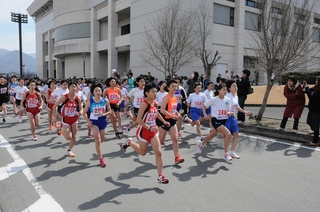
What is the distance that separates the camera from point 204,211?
3943 millimetres

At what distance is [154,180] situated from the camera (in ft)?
17.0

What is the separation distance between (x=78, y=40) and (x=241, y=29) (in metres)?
22.3

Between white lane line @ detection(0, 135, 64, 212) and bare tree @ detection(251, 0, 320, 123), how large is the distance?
940 cm

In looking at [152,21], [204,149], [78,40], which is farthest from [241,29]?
[204,149]

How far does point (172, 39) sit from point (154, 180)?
1558 centimetres

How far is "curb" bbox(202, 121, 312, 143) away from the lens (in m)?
8.37

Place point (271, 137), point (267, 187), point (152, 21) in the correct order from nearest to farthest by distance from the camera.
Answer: point (267, 187) < point (271, 137) < point (152, 21)

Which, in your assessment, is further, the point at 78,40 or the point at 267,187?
the point at 78,40

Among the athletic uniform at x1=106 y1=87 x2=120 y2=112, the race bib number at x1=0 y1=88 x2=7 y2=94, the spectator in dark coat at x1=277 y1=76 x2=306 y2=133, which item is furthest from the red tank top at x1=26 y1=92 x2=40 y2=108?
the spectator in dark coat at x1=277 y1=76 x2=306 y2=133

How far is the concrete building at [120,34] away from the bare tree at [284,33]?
707 centimetres

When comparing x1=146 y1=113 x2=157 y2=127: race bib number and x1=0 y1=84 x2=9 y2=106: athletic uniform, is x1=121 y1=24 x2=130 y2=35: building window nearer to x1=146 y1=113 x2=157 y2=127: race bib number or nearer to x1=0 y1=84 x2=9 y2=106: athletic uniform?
x1=0 y1=84 x2=9 y2=106: athletic uniform

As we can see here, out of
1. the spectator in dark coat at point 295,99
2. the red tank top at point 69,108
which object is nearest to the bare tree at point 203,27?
the spectator in dark coat at point 295,99

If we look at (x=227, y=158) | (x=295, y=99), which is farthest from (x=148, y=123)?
(x=295, y=99)

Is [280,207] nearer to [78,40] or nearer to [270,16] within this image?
[270,16]
